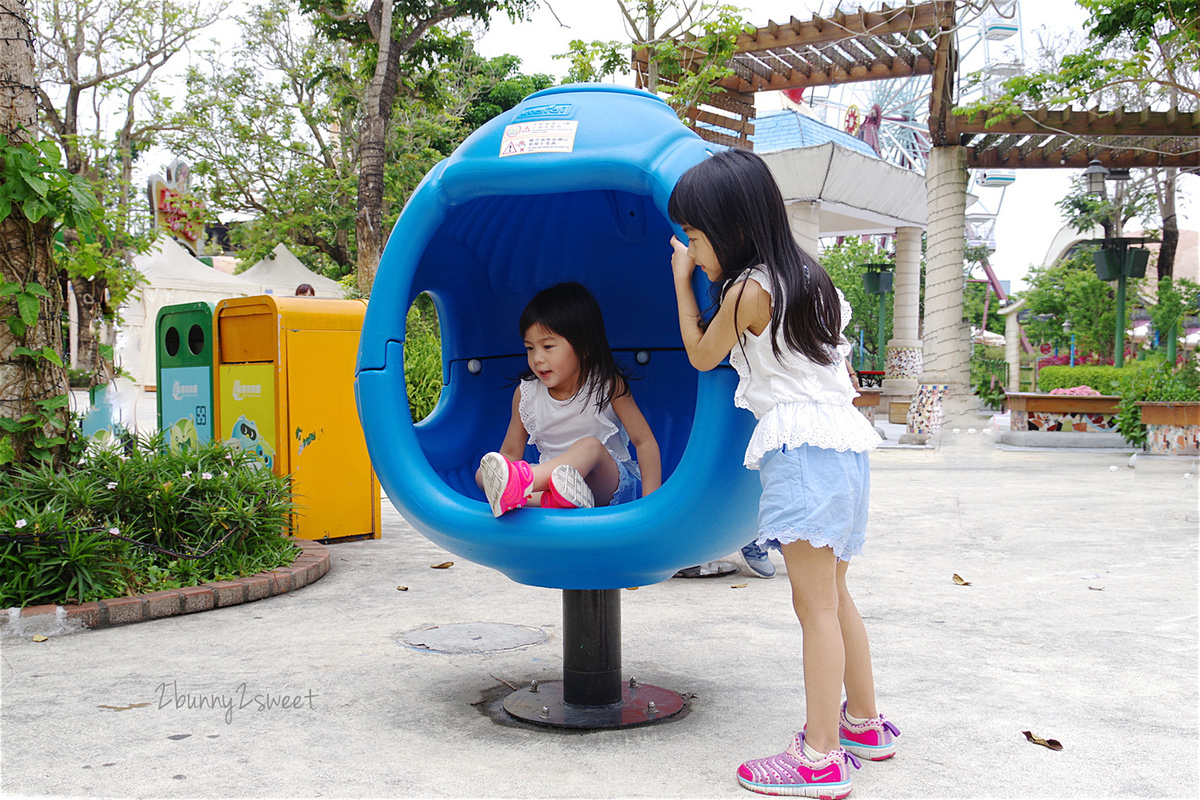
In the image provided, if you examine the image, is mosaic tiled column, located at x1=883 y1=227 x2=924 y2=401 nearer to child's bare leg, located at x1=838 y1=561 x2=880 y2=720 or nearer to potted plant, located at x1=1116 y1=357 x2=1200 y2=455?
potted plant, located at x1=1116 y1=357 x2=1200 y2=455

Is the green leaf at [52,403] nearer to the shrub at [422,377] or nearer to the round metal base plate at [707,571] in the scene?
the round metal base plate at [707,571]

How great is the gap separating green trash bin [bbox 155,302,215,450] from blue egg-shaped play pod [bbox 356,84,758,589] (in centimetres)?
262

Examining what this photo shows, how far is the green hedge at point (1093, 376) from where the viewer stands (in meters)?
13.4

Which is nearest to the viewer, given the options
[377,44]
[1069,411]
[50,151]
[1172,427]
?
[50,151]

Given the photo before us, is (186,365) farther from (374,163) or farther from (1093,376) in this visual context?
(1093,376)

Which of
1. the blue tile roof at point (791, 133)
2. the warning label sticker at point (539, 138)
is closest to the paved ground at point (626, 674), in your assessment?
the warning label sticker at point (539, 138)

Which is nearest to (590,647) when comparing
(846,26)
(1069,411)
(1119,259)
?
(846,26)

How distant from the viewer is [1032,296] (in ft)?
91.2

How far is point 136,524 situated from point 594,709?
227 centimetres

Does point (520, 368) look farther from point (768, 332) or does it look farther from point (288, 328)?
point (288, 328)

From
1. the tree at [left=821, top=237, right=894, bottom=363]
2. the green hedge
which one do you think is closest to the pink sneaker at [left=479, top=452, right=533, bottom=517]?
the green hedge

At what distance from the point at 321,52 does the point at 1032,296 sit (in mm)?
20587

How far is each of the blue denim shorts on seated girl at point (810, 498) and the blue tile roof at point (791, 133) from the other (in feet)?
46.9

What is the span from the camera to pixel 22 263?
3.96 metres
